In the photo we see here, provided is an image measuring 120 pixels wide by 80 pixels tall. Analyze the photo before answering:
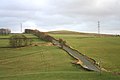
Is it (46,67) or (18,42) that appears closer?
(46,67)

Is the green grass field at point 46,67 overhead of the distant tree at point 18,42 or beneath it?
beneath

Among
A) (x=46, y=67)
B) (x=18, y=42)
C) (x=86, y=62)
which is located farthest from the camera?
(x=18, y=42)

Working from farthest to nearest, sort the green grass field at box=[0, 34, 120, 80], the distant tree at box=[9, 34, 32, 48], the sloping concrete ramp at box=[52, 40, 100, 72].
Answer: the distant tree at box=[9, 34, 32, 48], the sloping concrete ramp at box=[52, 40, 100, 72], the green grass field at box=[0, 34, 120, 80]

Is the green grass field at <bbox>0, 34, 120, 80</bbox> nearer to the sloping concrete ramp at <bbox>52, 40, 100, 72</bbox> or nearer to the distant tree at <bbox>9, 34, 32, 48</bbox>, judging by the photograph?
the sloping concrete ramp at <bbox>52, 40, 100, 72</bbox>

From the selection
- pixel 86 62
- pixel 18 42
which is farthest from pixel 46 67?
pixel 18 42

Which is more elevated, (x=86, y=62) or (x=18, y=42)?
(x=18, y=42)

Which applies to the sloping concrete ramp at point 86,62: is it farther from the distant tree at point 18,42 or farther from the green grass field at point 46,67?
the distant tree at point 18,42

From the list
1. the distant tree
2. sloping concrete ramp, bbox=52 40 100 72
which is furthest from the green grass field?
the distant tree

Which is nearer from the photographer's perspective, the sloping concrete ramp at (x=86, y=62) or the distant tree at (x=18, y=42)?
the sloping concrete ramp at (x=86, y=62)

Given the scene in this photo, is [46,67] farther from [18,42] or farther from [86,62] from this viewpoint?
[18,42]

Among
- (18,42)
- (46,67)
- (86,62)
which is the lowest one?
(46,67)

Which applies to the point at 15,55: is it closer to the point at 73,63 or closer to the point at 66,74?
the point at 73,63

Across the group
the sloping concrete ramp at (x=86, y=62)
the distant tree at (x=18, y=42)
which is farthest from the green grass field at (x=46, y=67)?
the distant tree at (x=18, y=42)

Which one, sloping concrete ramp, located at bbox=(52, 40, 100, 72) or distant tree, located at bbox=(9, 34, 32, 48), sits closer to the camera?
sloping concrete ramp, located at bbox=(52, 40, 100, 72)
